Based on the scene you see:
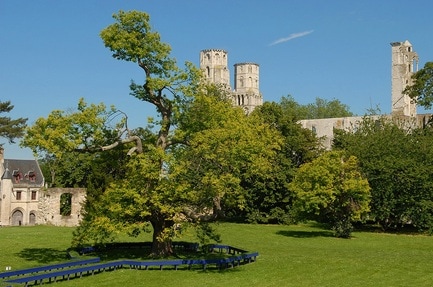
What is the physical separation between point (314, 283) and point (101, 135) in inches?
433

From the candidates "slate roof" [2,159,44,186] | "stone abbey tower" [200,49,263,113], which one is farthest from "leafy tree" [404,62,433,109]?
"stone abbey tower" [200,49,263,113]

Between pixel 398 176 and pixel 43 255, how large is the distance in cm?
2630

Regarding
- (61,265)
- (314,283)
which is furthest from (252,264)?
(61,265)

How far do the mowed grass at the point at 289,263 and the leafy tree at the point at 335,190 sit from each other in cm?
237

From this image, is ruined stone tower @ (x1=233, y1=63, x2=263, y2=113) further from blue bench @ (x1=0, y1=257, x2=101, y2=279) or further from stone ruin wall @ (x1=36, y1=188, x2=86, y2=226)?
A: blue bench @ (x1=0, y1=257, x2=101, y2=279)

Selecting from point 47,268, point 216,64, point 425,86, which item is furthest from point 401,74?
point 47,268

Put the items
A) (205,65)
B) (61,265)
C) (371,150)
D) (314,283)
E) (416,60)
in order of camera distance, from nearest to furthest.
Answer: (314,283) → (61,265) → (371,150) → (416,60) → (205,65)

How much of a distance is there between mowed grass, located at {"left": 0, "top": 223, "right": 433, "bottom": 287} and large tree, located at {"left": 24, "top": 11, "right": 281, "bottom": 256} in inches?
98.2

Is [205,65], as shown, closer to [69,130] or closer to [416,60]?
[416,60]

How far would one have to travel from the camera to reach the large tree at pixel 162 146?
2469 centimetres

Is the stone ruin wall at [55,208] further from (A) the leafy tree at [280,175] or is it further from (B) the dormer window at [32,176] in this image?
(B) the dormer window at [32,176]

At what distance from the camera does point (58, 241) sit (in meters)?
33.5

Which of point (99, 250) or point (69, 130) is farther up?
point (69, 130)

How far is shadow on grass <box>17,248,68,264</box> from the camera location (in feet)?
88.3
